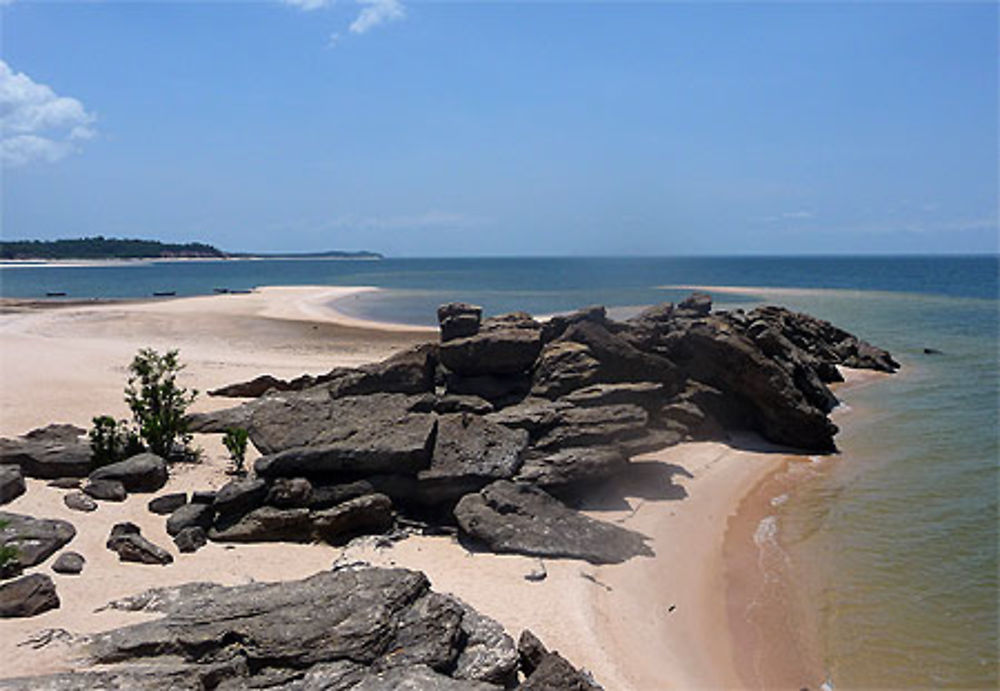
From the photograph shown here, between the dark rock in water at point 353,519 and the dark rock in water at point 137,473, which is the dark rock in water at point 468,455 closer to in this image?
the dark rock in water at point 353,519

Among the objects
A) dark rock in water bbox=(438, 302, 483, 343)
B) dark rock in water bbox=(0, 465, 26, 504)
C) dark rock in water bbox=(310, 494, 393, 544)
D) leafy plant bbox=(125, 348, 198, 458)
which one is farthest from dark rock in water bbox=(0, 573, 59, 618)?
dark rock in water bbox=(438, 302, 483, 343)

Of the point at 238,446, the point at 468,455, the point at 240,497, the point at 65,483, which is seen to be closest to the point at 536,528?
the point at 468,455

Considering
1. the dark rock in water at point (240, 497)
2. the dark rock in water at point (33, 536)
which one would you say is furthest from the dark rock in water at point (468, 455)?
the dark rock in water at point (33, 536)

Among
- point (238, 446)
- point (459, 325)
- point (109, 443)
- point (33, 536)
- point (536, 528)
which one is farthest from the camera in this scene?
point (459, 325)

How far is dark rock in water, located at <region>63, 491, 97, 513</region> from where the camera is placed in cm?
1216

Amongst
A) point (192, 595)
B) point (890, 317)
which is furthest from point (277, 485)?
point (890, 317)

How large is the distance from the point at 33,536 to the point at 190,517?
7.77 ft

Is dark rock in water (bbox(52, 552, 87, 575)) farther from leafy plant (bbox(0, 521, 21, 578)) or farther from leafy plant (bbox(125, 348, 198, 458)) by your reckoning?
leafy plant (bbox(125, 348, 198, 458))

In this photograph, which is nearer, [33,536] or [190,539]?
[33,536]

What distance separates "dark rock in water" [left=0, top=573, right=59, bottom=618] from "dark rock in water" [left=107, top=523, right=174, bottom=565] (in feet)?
5.41

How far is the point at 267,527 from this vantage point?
40.4 feet

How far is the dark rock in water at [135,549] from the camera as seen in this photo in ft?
34.5

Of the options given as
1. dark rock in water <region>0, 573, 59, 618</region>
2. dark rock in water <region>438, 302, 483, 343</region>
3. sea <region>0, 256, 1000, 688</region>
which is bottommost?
sea <region>0, 256, 1000, 688</region>

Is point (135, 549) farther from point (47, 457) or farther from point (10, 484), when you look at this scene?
point (47, 457)
